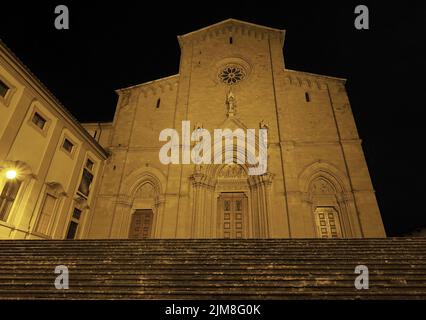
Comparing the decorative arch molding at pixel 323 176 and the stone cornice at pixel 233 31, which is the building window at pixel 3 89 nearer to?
the stone cornice at pixel 233 31

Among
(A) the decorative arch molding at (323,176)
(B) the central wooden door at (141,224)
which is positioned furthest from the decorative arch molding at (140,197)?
(A) the decorative arch molding at (323,176)

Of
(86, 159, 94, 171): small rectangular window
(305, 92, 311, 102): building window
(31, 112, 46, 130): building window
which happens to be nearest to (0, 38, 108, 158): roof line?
(31, 112, 46, 130): building window

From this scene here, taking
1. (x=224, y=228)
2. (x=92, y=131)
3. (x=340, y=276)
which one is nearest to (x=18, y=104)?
(x=92, y=131)

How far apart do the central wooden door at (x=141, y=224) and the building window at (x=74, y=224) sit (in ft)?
9.88

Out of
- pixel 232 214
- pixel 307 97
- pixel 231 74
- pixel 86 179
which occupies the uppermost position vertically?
pixel 231 74

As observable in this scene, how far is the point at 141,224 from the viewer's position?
14.6m

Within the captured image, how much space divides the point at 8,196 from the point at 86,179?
4.71 m

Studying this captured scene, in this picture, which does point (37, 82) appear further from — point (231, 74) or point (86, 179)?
point (231, 74)

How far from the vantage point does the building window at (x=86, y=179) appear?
564 inches

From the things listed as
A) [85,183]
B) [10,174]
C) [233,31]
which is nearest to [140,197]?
[85,183]

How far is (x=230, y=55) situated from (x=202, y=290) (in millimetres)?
17247

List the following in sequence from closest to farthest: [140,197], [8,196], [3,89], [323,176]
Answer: [3,89], [8,196], [323,176], [140,197]

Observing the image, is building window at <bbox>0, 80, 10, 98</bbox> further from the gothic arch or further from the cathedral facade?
the gothic arch
